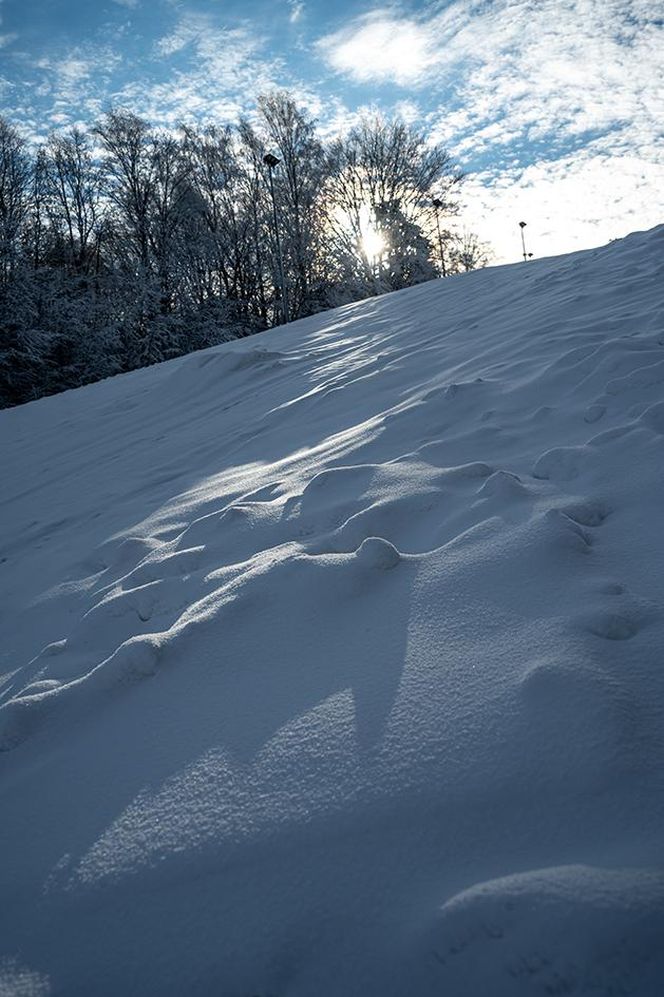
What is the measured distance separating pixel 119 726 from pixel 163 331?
17.2 metres

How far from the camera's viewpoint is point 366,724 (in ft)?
3.34

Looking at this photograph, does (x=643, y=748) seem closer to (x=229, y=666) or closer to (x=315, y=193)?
(x=229, y=666)

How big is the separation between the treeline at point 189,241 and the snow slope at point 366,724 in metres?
13.8

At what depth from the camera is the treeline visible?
1485 centimetres

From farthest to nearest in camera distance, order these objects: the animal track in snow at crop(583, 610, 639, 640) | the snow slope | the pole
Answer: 1. the pole
2. the animal track in snow at crop(583, 610, 639, 640)
3. the snow slope

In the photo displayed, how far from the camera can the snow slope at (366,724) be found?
2.31ft

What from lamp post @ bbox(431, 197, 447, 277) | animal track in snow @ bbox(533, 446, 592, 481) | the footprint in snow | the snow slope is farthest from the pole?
the footprint in snow

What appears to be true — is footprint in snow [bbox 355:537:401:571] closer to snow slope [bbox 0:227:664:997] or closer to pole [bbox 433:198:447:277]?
snow slope [bbox 0:227:664:997]

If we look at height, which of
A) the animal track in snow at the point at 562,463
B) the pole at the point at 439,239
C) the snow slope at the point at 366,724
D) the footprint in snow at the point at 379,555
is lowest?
the snow slope at the point at 366,724

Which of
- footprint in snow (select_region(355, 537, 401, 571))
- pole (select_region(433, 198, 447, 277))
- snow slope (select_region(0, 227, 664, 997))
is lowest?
snow slope (select_region(0, 227, 664, 997))

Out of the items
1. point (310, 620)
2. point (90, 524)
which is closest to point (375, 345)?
point (90, 524)

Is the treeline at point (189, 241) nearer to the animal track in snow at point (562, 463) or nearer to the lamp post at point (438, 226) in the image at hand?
the lamp post at point (438, 226)

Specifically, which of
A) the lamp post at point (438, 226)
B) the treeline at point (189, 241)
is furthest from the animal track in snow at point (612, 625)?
the lamp post at point (438, 226)

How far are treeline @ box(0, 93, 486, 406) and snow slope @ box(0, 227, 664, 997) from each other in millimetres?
13846
